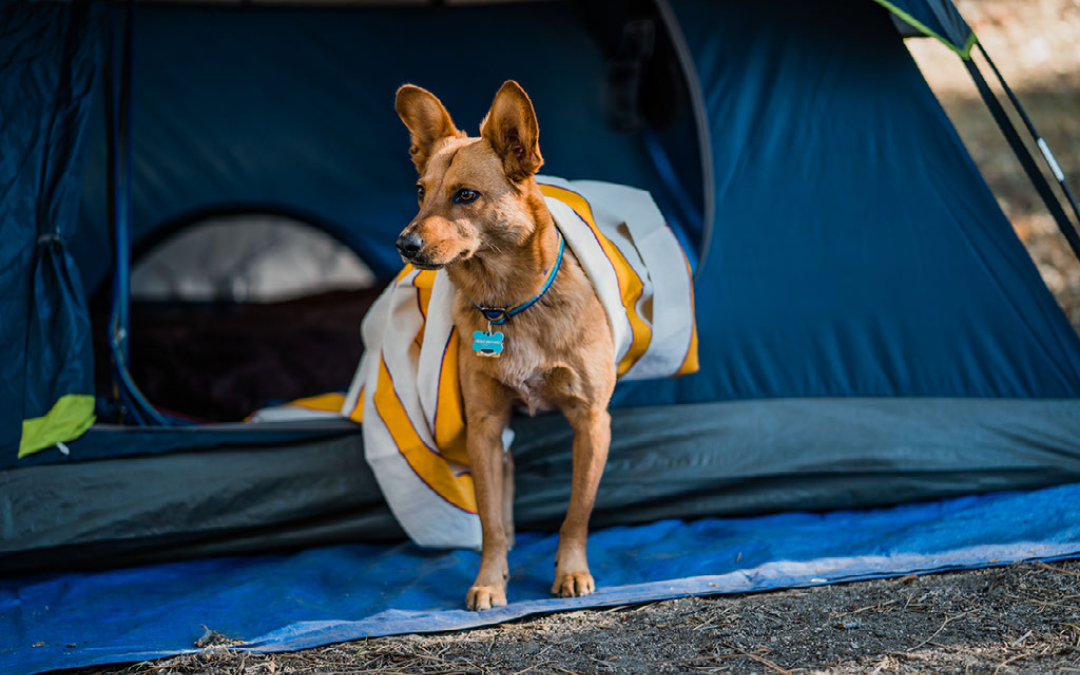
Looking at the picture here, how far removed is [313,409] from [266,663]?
107cm

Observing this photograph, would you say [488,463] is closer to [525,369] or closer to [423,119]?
[525,369]

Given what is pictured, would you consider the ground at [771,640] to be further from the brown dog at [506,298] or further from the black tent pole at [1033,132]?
the black tent pole at [1033,132]

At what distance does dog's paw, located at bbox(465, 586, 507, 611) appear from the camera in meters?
2.33

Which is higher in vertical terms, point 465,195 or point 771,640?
point 465,195

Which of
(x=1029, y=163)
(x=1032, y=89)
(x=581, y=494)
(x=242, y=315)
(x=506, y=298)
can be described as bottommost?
(x=581, y=494)

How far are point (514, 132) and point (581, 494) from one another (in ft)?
3.18

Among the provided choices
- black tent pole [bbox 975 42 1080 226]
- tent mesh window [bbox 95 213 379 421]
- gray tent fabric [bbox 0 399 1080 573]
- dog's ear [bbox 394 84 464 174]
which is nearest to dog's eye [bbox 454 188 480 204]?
dog's ear [bbox 394 84 464 174]

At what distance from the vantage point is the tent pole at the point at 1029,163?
283 centimetres

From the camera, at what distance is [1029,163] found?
2.84 m

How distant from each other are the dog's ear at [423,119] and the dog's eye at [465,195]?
0.20 metres

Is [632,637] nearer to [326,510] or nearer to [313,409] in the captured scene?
[326,510]

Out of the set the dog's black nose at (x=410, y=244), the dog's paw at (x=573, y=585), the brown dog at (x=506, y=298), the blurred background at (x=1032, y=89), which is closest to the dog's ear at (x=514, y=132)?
the brown dog at (x=506, y=298)

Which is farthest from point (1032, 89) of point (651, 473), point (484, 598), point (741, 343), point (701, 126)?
point (484, 598)

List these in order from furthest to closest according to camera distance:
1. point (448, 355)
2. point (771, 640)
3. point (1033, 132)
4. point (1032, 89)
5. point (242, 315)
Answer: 1. point (1032, 89)
2. point (242, 315)
3. point (1033, 132)
4. point (448, 355)
5. point (771, 640)
